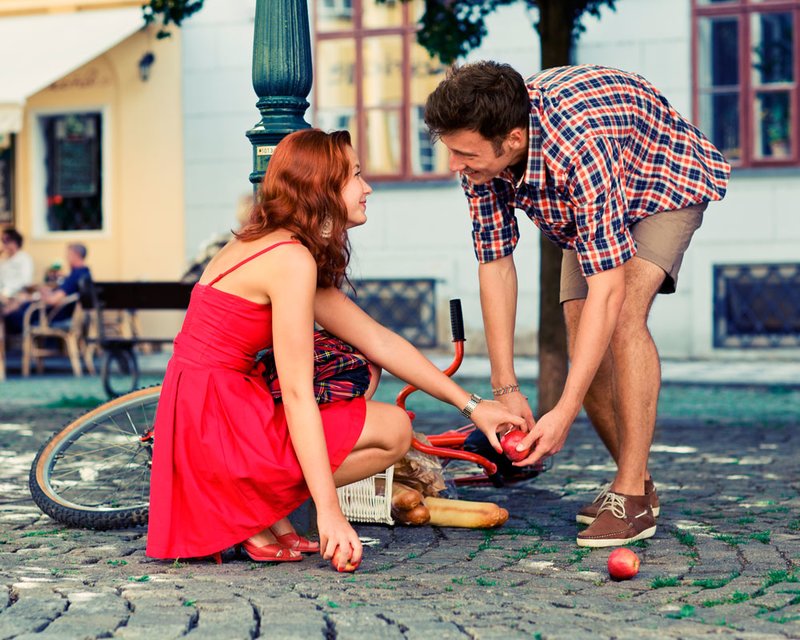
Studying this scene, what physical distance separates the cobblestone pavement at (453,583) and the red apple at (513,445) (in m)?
0.32

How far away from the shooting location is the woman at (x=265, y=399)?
3.80 metres

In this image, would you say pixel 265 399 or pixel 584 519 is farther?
pixel 584 519

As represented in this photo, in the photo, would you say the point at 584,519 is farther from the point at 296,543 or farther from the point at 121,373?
the point at 121,373

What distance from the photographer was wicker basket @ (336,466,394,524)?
4.52 meters

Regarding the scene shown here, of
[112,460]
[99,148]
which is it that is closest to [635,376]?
[112,460]

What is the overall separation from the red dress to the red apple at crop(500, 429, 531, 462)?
447 millimetres

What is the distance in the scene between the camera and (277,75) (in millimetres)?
4734

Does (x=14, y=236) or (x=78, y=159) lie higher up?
(x=78, y=159)

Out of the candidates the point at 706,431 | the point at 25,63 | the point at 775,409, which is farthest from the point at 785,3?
the point at 25,63

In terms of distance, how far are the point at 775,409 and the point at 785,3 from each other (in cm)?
613

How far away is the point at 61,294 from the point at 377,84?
4495 mm

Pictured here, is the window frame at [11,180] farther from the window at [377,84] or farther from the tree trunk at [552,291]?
the tree trunk at [552,291]

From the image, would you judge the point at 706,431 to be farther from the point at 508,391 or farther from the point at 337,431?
the point at 337,431

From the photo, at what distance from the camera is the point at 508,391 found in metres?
4.36
